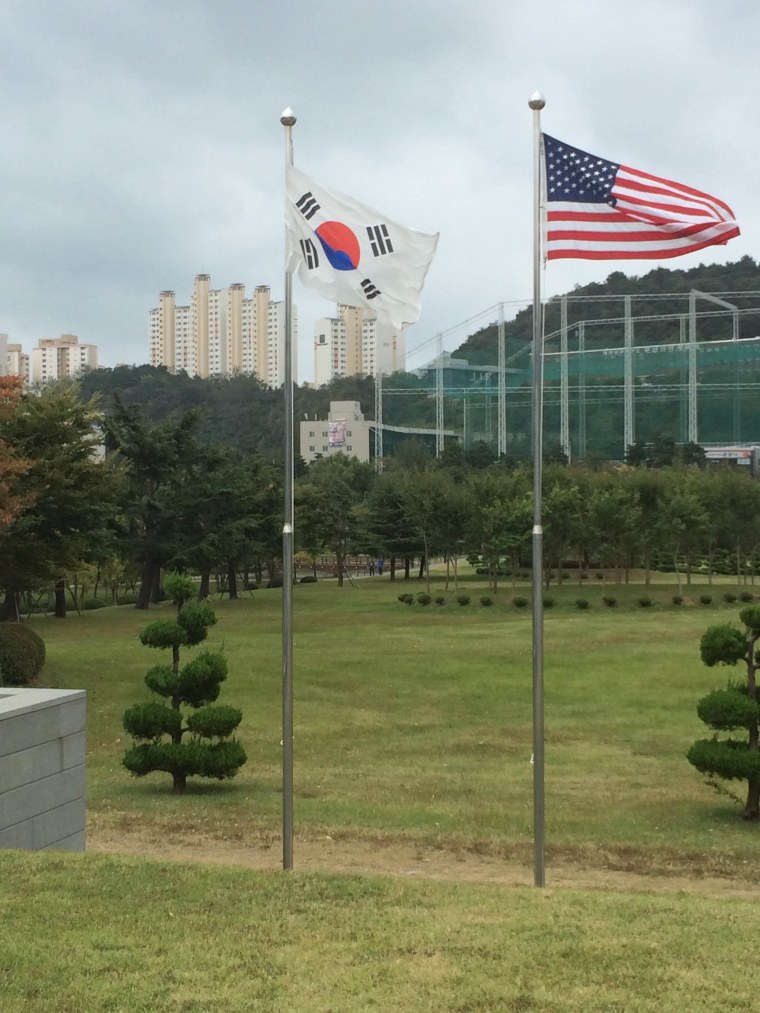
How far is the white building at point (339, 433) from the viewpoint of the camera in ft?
296

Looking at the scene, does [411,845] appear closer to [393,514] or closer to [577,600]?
[577,600]

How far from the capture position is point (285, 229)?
8.19 metres

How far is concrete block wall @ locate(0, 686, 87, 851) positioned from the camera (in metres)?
8.30

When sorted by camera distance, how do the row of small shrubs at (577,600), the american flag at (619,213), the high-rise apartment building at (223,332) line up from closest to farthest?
the american flag at (619,213)
the row of small shrubs at (577,600)
the high-rise apartment building at (223,332)

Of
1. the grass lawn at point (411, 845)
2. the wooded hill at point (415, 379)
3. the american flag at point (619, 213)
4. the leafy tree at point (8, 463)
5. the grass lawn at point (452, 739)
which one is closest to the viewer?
the grass lawn at point (411, 845)

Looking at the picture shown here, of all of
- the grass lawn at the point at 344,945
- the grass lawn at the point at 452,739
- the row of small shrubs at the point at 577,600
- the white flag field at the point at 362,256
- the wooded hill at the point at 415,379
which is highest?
the wooded hill at the point at 415,379

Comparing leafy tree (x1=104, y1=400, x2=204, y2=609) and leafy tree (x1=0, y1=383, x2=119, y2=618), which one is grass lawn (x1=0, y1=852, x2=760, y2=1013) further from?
leafy tree (x1=104, y1=400, x2=204, y2=609)

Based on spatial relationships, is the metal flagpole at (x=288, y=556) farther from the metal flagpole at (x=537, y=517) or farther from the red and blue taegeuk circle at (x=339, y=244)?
the metal flagpole at (x=537, y=517)

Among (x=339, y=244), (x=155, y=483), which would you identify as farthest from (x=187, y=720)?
(x=155, y=483)

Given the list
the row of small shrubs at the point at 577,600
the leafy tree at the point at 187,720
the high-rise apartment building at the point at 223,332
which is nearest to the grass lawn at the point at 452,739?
the leafy tree at the point at 187,720

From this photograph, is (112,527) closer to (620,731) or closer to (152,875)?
(620,731)

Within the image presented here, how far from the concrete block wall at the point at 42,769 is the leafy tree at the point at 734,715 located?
6.16 m

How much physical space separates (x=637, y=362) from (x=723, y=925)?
238ft

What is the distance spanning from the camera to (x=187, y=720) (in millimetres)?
12719
